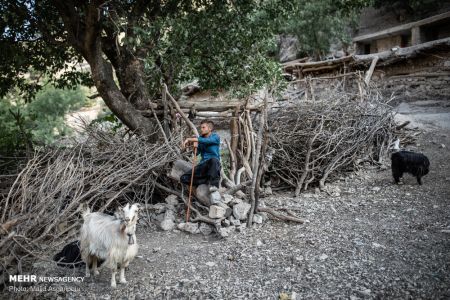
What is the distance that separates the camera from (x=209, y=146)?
5.33m

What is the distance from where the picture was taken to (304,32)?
2028 centimetres

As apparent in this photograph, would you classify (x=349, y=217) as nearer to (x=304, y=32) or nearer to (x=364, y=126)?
(x=364, y=126)

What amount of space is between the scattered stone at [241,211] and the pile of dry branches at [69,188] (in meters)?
1.50

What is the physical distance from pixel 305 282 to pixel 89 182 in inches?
126

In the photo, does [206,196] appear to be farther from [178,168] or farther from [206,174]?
[178,168]

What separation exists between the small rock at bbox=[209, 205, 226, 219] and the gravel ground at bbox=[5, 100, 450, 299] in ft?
0.99

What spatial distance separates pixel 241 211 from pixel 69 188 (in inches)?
92.2

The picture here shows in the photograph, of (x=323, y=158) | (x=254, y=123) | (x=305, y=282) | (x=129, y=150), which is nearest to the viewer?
(x=305, y=282)

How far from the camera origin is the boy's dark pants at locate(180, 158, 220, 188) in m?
5.21

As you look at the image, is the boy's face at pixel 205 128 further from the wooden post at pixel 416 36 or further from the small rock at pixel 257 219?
the wooden post at pixel 416 36

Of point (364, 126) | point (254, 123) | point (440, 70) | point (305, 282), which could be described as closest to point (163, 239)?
point (305, 282)

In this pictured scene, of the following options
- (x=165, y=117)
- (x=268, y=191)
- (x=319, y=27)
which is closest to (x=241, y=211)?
(x=268, y=191)

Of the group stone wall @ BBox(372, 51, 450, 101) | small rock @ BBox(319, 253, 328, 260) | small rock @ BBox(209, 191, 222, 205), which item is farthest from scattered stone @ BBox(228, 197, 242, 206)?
stone wall @ BBox(372, 51, 450, 101)

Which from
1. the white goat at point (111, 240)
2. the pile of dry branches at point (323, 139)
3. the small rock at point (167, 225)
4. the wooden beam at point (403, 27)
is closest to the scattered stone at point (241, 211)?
the small rock at point (167, 225)
